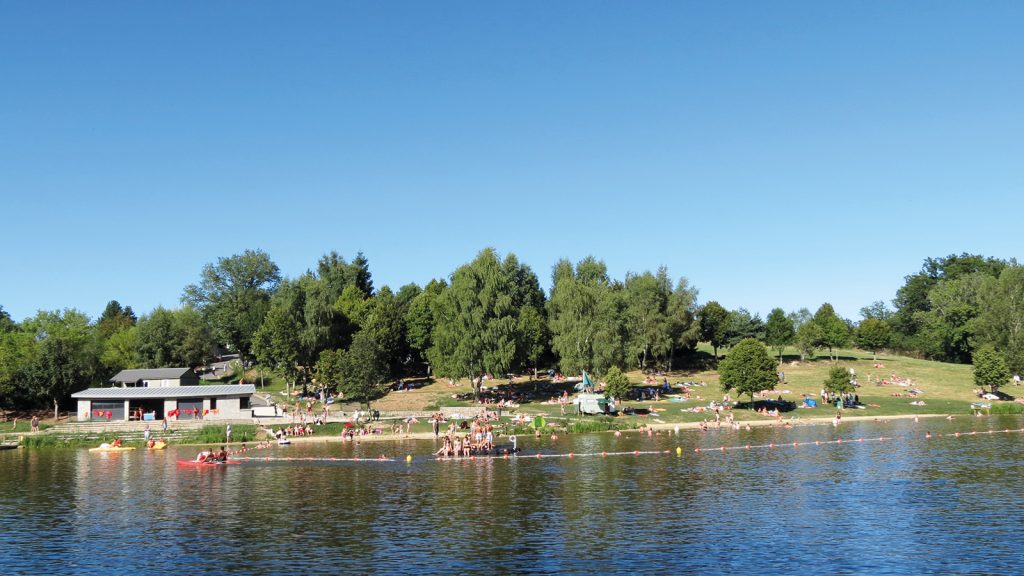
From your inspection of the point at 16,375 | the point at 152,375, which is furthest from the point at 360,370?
the point at 16,375

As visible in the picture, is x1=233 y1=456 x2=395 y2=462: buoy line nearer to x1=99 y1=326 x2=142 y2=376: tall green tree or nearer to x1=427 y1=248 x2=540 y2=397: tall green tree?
x1=427 y1=248 x2=540 y2=397: tall green tree

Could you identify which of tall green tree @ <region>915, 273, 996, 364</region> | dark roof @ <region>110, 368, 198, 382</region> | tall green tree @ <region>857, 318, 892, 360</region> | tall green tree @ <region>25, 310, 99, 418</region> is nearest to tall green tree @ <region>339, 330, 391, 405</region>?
dark roof @ <region>110, 368, 198, 382</region>

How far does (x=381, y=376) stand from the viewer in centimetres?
11506

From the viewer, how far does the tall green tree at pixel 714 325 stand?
149m

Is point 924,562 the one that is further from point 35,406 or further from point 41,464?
point 35,406

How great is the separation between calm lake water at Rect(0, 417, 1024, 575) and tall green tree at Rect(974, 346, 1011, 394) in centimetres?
4724

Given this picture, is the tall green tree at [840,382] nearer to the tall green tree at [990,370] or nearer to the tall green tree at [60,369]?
the tall green tree at [990,370]

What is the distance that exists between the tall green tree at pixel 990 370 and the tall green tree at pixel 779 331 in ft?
140

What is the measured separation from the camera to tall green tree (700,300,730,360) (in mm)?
149212

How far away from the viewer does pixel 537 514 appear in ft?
135

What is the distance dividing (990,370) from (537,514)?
93.1m

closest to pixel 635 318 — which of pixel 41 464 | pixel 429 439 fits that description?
pixel 429 439

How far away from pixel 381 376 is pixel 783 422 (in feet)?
189

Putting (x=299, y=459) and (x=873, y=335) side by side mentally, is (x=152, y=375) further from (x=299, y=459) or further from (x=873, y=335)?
(x=873, y=335)
